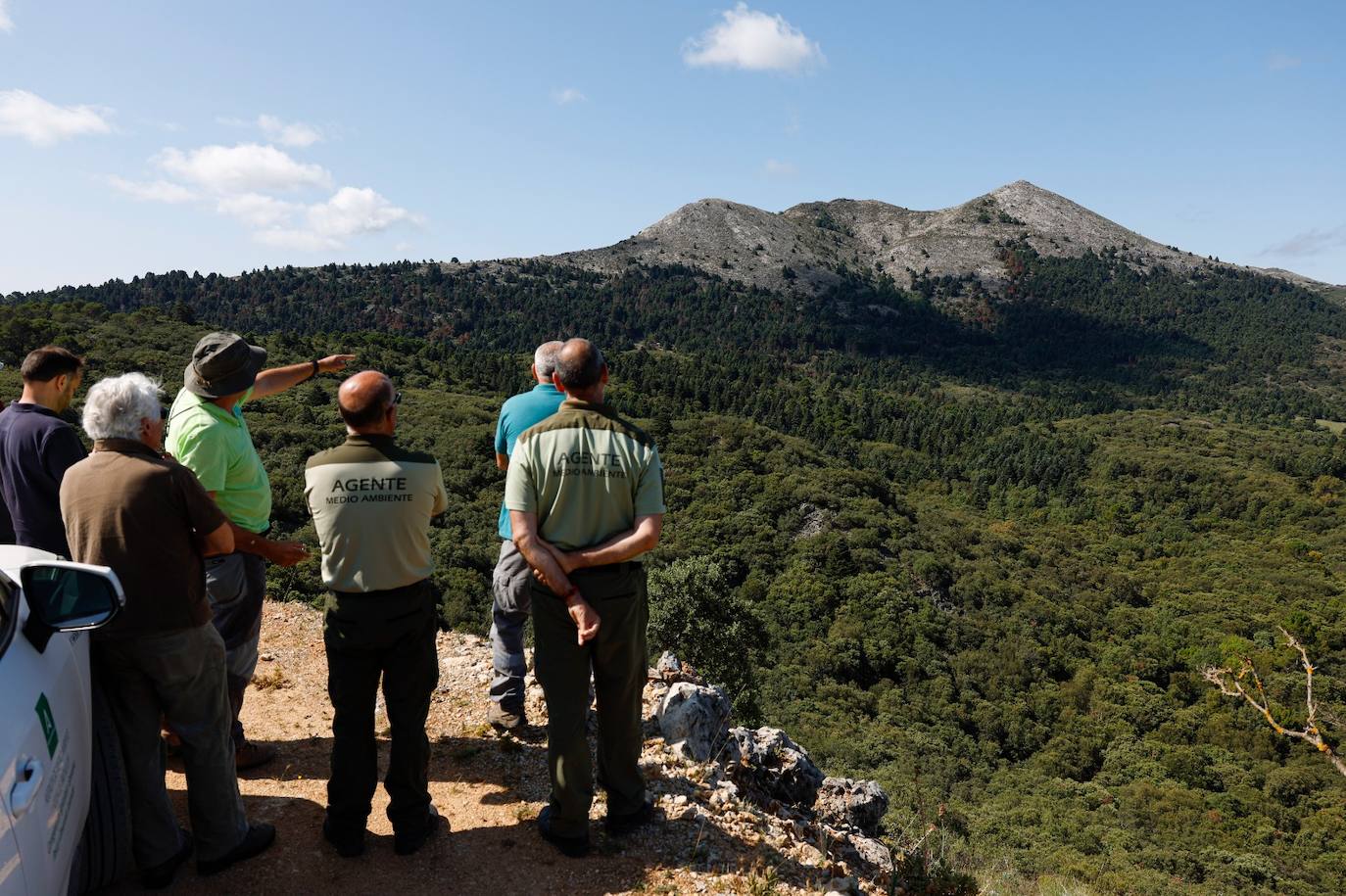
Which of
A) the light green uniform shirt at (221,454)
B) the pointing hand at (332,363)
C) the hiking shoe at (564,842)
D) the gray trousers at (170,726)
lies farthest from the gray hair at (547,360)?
the hiking shoe at (564,842)

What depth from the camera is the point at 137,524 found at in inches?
114

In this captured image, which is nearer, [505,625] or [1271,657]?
[505,625]

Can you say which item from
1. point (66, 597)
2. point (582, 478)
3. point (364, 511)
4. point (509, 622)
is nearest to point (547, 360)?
point (582, 478)

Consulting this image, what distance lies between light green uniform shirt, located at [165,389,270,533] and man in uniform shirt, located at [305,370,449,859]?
0.59 metres

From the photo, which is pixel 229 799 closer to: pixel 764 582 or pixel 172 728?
pixel 172 728

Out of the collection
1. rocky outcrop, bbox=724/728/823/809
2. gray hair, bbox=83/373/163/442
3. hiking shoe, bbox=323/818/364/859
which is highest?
gray hair, bbox=83/373/163/442

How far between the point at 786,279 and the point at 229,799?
197368mm

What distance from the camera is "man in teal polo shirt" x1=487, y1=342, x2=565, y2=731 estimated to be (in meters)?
4.18

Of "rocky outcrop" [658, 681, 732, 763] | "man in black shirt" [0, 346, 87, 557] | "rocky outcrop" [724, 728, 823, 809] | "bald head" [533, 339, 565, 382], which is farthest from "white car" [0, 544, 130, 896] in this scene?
"rocky outcrop" [724, 728, 823, 809]

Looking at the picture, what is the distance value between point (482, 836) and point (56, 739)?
2096 mm

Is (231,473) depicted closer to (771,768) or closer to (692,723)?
(692,723)

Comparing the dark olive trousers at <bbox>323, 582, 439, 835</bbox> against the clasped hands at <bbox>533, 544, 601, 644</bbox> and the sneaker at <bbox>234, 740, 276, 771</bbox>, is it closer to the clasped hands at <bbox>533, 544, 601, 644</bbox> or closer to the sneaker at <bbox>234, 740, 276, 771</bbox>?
the clasped hands at <bbox>533, 544, 601, 644</bbox>

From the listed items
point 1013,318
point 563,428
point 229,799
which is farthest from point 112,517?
point 1013,318

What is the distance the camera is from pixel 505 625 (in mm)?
4699
